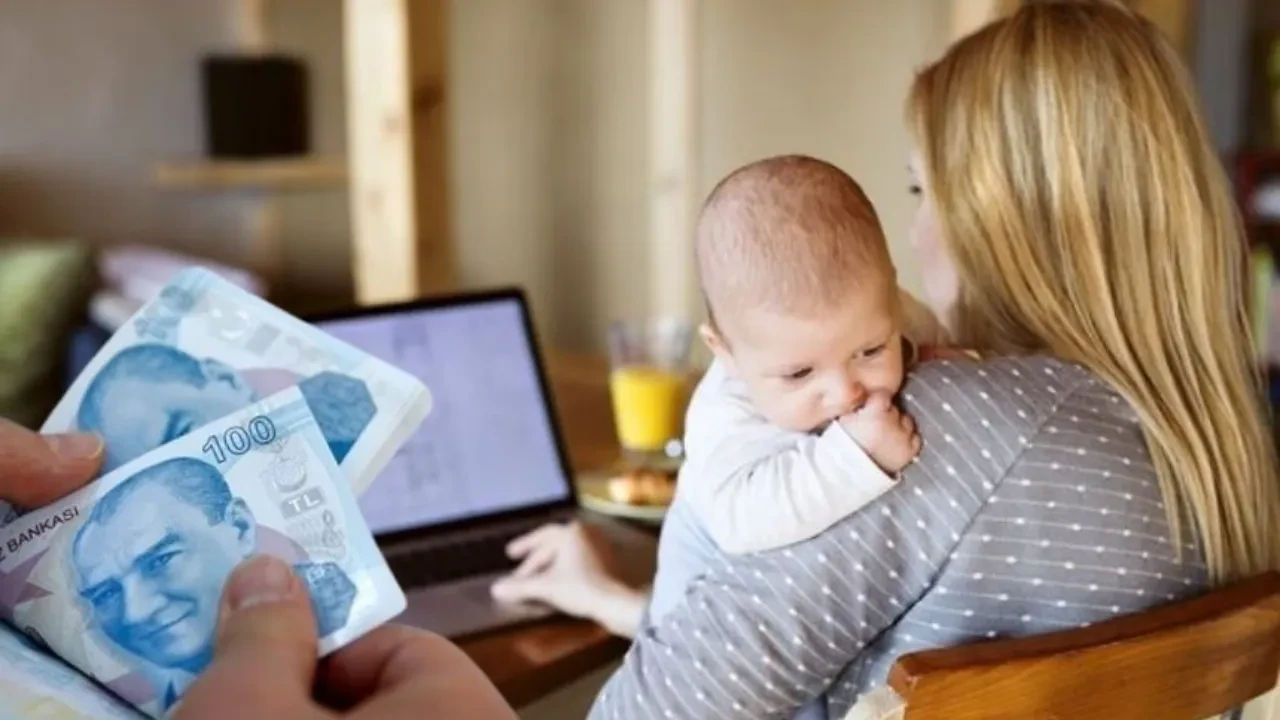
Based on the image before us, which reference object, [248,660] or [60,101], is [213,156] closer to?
[60,101]

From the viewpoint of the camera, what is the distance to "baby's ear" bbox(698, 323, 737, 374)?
106 cm

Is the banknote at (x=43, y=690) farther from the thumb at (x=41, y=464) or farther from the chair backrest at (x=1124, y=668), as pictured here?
the chair backrest at (x=1124, y=668)

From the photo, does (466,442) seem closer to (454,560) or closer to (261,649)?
(454,560)

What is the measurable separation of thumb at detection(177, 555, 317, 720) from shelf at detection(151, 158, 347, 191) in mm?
2877

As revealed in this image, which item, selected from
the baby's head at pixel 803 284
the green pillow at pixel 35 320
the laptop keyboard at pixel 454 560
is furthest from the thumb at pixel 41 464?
the green pillow at pixel 35 320

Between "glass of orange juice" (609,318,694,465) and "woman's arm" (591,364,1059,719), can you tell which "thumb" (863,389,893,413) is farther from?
"glass of orange juice" (609,318,694,465)

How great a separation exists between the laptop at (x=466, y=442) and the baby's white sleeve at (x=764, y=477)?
0.40 m

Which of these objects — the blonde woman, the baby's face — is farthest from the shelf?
the baby's face

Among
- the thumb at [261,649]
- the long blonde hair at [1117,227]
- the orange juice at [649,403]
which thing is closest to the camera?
the thumb at [261,649]

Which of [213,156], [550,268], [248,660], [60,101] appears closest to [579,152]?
[550,268]

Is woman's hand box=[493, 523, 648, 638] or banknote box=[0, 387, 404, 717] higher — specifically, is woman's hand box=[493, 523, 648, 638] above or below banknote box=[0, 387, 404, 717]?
below

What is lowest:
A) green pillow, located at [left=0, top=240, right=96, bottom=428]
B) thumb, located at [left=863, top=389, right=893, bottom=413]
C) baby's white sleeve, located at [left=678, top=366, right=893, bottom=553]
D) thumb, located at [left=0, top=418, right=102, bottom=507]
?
green pillow, located at [left=0, top=240, right=96, bottom=428]

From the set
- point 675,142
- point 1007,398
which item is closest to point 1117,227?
point 1007,398

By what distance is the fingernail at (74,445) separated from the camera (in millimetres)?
718
